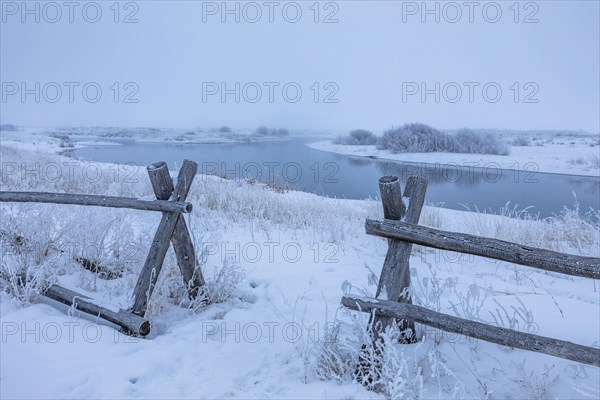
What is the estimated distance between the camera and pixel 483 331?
2.50m

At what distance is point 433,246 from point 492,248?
1.26 feet

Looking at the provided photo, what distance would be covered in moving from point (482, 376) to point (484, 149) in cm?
2828

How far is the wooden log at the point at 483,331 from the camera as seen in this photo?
2.18 metres

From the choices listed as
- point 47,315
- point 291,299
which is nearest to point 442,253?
point 291,299

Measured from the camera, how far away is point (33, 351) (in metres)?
3.13

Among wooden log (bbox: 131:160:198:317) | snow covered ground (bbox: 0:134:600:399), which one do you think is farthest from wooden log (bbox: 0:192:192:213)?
snow covered ground (bbox: 0:134:600:399)

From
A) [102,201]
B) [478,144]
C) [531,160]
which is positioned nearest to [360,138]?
[478,144]

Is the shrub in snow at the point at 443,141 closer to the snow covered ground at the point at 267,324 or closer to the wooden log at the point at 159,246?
the snow covered ground at the point at 267,324

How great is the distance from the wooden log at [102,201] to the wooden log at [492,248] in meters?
1.87

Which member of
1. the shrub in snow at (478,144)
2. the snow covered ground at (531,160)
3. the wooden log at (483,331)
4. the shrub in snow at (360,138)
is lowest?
the wooden log at (483,331)

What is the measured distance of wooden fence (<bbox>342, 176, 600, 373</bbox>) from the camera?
7.32ft

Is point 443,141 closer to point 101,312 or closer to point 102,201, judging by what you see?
point 102,201

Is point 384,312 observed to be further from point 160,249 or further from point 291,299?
point 160,249

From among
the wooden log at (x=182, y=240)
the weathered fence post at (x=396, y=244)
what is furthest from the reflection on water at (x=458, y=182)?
the weathered fence post at (x=396, y=244)
